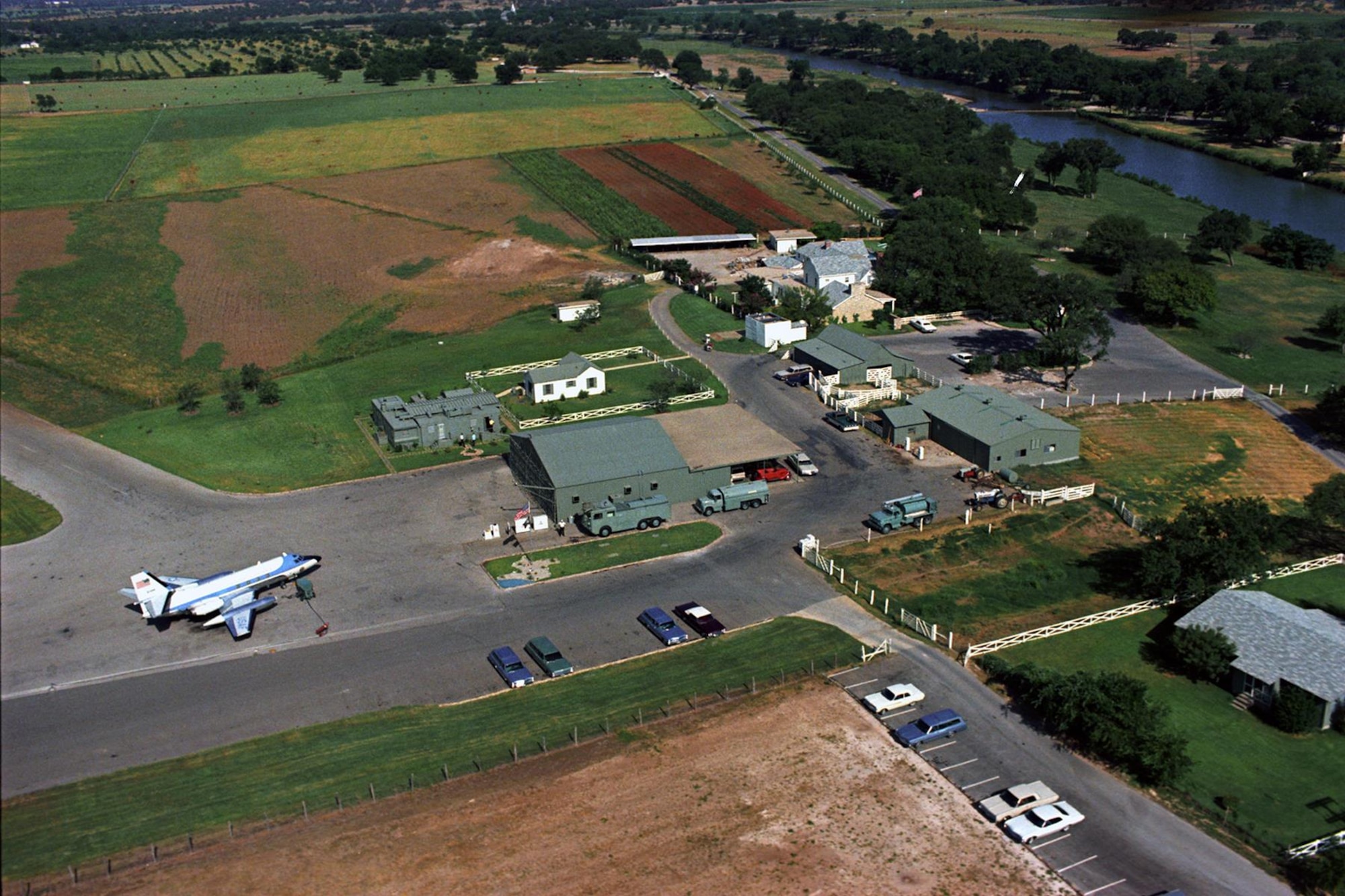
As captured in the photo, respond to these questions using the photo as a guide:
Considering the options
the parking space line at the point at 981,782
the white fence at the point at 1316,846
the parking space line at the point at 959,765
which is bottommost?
the white fence at the point at 1316,846

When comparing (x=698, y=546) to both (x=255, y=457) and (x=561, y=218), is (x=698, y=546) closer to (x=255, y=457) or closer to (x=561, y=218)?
(x=255, y=457)

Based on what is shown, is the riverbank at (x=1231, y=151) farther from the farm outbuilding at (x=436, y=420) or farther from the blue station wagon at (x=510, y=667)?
the blue station wagon at (x=510, y=667)

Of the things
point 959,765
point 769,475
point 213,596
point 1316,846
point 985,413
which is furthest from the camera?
point 985,413

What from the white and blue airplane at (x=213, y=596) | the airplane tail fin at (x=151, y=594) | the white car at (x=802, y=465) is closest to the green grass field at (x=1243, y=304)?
the white car at (x=802, y=465)

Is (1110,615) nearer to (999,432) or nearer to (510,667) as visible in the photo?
(999,432)

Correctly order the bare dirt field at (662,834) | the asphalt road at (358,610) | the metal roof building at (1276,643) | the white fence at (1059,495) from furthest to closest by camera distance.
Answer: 1. the white fence at (1059,495)
2. the metal roof building at (1276,643)
3. the asphalt road at (358,610)
4. the bare dirt field at (662,834)

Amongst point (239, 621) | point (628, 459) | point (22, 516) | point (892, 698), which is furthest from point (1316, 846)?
point (22, 516)
